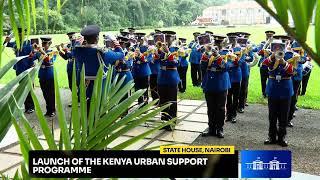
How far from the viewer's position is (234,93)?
23.1 feet

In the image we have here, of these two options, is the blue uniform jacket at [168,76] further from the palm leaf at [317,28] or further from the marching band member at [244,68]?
the palm leaf at [317,28]

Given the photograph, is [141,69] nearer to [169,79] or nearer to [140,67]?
[140,67]

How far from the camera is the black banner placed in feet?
4.83

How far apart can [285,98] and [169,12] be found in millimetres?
16401

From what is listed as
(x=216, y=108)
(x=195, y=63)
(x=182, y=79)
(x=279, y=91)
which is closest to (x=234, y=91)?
(x=216, y=108)

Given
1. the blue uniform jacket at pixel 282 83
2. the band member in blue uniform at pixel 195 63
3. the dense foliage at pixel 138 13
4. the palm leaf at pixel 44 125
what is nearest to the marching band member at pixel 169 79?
the blue uniform jacket at pixel 282 83

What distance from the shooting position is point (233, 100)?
6996mm

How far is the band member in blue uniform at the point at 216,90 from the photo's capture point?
583cm

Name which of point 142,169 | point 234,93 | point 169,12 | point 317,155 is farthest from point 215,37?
point 169,12

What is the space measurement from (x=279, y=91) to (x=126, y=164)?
414 centimetres

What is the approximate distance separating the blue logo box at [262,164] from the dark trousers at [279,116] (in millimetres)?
2585

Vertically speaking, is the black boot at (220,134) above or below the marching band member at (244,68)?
below

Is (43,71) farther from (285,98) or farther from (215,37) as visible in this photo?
(285,98)

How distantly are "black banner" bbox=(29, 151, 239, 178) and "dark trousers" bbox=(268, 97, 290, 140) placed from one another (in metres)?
3.92
